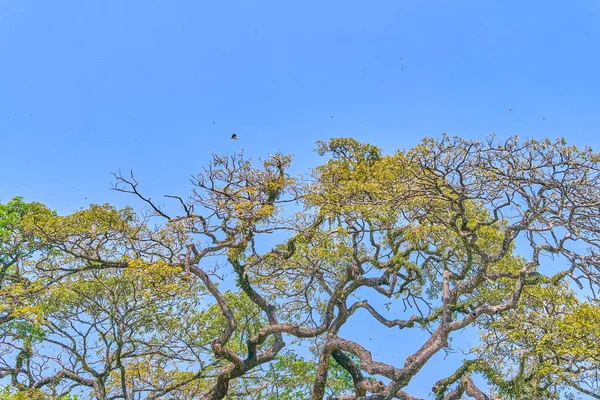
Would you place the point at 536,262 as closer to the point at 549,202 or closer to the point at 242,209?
the point at 549,202

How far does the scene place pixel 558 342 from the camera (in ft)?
23.9

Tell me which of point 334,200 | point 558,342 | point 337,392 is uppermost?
point 334,200

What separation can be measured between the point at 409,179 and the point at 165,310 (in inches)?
208

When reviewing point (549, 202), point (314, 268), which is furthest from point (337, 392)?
point (549, 202)

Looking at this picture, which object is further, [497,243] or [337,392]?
[337,392]

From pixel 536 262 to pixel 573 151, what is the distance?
1.95m

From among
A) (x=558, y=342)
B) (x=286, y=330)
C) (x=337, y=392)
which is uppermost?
(x=286, y=330)

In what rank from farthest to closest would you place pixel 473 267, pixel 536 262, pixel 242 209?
pixel 473 267, pixel 242 209, pixel 536 262

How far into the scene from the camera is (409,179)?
815 centimetres

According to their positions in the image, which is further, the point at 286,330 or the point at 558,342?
the point at 286,330

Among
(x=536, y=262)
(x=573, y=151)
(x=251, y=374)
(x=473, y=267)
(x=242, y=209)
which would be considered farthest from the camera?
(x=251, y=374)

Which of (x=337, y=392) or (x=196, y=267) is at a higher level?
(x=196, y=267)

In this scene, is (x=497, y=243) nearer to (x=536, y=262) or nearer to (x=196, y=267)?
(x=536, y=262)

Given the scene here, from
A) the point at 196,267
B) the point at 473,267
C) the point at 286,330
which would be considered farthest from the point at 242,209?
the point at 473,267
